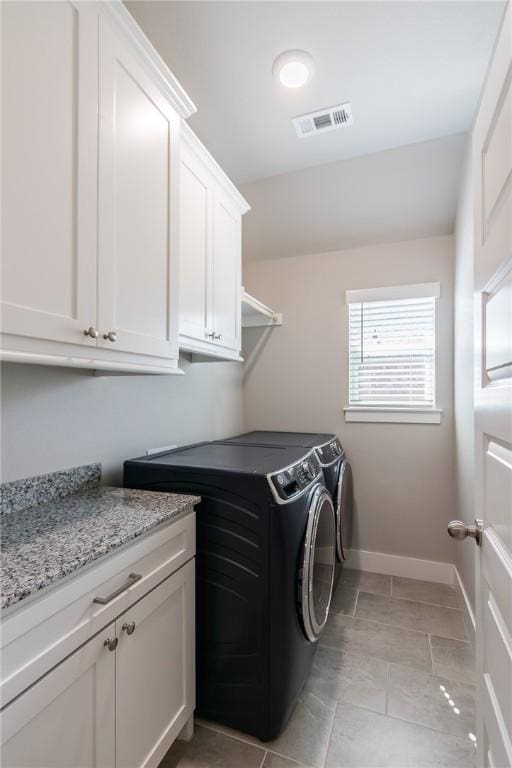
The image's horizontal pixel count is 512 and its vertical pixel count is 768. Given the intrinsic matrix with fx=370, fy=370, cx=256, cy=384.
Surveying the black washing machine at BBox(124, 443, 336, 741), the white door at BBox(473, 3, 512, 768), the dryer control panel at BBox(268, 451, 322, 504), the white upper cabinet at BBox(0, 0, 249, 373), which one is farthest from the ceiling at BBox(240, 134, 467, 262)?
the black washing machine at BBox(124, 443, 336, 741)

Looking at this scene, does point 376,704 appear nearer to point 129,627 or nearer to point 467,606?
point 467,606

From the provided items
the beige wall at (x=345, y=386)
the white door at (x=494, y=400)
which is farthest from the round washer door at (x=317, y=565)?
the beige wall at (x=345, y=386)

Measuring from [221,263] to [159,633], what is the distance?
1.62 m

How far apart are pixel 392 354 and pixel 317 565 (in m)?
1.68

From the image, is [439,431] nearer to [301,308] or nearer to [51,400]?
[301,308]

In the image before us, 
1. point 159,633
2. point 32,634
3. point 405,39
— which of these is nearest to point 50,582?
point 32,634

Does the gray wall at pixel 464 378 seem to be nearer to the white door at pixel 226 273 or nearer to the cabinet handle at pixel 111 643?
the white door at pixel 226 273

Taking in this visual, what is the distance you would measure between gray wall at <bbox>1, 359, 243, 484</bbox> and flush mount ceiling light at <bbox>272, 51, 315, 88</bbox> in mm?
1490

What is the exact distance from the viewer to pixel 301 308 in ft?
9.76

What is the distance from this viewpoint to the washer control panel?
2100 millimetres

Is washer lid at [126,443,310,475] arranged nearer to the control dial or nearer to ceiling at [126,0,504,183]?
the control dial

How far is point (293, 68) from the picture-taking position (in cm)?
162

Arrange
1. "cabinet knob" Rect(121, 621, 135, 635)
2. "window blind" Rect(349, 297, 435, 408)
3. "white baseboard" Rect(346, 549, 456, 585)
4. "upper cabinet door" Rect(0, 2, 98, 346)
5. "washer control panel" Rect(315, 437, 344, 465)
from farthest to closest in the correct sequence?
"window blind" Rect(349, 297, 435, 408)
"white baseboard" Rect(346, 549, 456, 585)
"washer control panel" Rect(315, 437, 344, 465)
"cabinet knob" Rect(121, 621, 135, 635)
"upper cabinet door" Rect(0, 2, 98, 346)

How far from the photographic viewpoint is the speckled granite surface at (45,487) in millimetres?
1183
